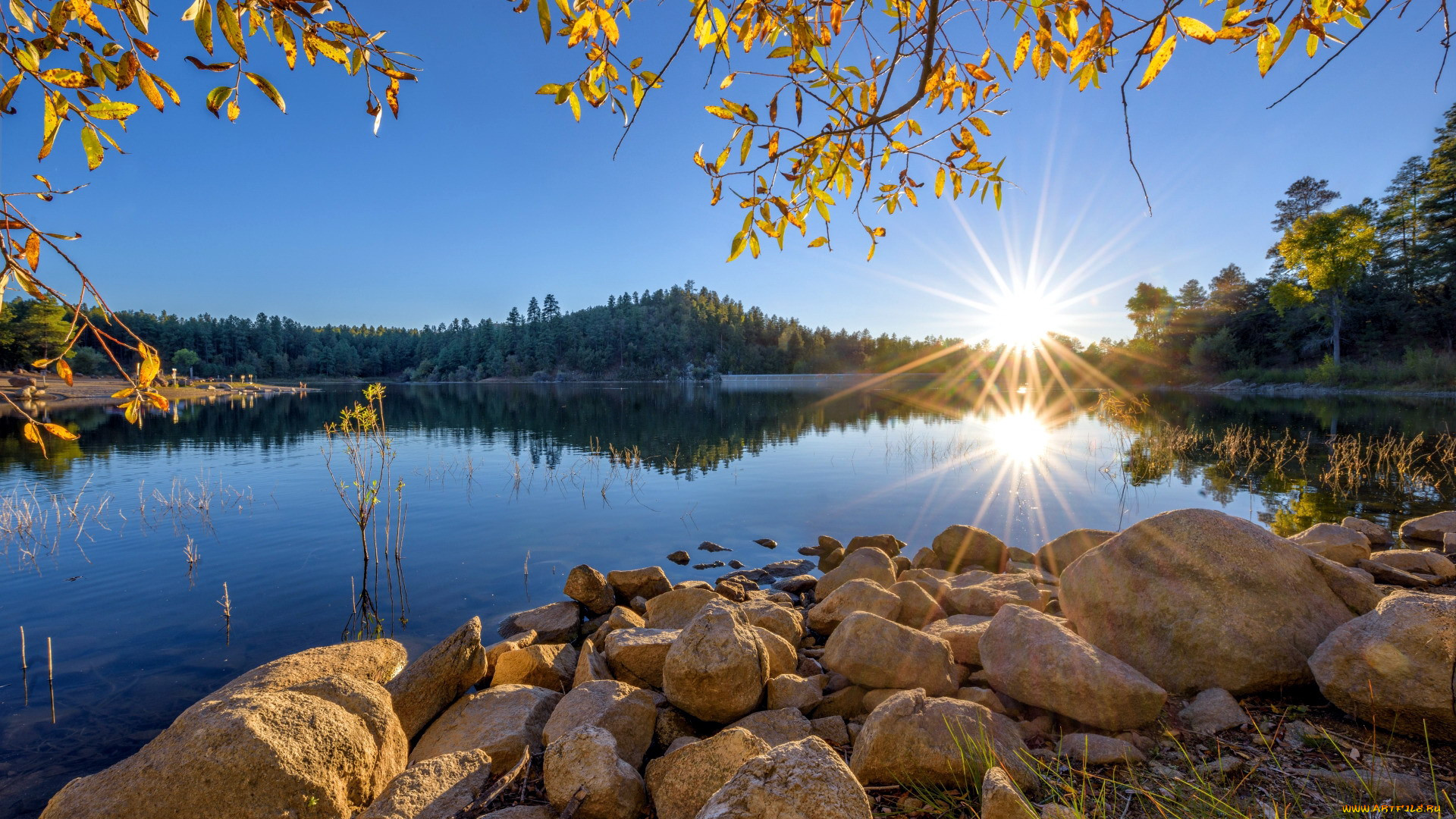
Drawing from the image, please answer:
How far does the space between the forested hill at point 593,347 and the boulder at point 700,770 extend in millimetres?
119938

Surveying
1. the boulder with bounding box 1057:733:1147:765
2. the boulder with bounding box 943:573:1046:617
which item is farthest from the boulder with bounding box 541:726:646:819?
the boulder with bounding box 943:573:1046:617

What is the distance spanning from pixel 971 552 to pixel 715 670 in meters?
6.67

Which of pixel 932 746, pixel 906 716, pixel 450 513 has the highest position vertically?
pixel 906 716

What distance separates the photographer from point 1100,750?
11.3 feet

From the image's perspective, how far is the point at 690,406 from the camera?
51.8 metres

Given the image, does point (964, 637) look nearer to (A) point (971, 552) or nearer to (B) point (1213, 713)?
(B) point (1213, 713)

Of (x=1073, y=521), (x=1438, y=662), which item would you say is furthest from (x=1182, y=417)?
(x=1438, y=662)

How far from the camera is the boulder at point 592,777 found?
3.32 m

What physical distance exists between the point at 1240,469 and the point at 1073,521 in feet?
29.1

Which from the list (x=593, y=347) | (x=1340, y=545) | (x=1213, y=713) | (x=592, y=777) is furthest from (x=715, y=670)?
(x=593, y=347)

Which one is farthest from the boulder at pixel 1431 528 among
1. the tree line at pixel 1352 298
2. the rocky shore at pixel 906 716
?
the tree line at pixel 1352 298

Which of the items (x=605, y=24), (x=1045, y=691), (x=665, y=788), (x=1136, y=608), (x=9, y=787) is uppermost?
(x=605, y=24)

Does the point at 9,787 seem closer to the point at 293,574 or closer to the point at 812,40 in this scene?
the point at 293,574

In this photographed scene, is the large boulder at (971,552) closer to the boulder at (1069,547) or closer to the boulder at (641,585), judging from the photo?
the boulder at (1069,547)
